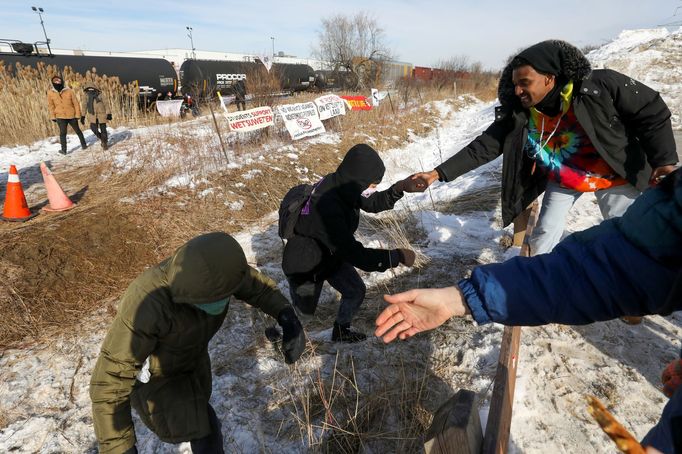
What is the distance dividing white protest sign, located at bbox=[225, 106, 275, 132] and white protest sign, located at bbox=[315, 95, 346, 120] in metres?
2.38

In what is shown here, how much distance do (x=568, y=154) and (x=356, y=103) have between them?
10.4m

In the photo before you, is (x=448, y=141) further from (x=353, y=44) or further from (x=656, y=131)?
(x=353, y=44)

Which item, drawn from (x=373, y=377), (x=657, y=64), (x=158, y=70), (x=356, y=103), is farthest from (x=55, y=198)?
(x=657, y=64)

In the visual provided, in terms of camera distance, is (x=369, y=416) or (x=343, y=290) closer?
(x=369, y=416)

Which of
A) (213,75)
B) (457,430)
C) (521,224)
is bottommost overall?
(521,224)

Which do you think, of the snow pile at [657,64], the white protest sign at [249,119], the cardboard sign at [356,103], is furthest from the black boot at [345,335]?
the snow pile at [657,64]

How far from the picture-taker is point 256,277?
86.2 inches

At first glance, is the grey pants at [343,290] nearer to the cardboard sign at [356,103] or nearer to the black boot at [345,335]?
the black boot at [345,335]

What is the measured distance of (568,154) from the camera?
2.67 meters

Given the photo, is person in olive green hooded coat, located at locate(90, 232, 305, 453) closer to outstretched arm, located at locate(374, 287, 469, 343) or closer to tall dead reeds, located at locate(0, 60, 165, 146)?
outstretched arm, located at locate(374, 287, 469, 343)

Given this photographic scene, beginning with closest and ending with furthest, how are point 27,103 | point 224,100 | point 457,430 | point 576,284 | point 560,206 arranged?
point 457,430, point 576,284, point 560,206, point 27,103, point 224,100

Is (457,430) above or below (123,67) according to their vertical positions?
below

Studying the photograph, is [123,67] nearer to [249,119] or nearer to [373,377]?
[249,119]

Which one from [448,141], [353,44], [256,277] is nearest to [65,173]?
[256,277]
